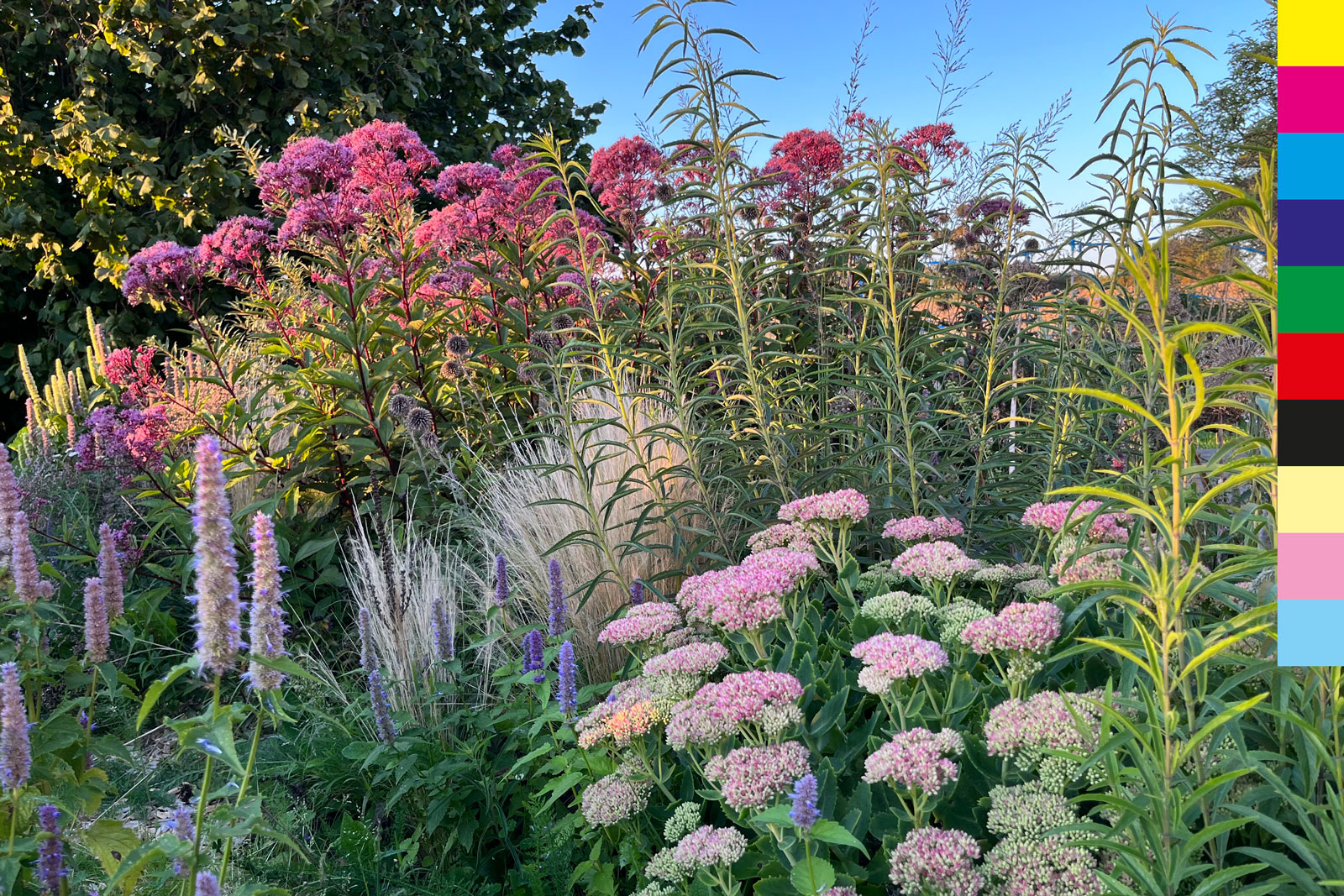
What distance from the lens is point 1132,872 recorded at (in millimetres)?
1219

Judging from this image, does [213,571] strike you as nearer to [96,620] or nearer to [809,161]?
[96,620]

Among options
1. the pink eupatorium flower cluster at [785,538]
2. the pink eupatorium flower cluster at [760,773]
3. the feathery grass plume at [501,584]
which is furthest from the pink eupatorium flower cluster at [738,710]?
the feathery grass plume at [501,584]

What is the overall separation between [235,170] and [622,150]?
7.72m

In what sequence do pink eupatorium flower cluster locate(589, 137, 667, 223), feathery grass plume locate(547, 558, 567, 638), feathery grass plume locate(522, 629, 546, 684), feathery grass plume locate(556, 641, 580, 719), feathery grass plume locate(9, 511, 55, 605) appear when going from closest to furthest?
feathery grass plume locate(9, 511, 55, 605) < feathery grass plume locate(556, 641, 580, 719) < feathery grass plume locate(522, 629, 546, 684) < feathery grass plume locate(547, 558, 567, 638) < pink eupatorium flower cluster locate(589, 137, 667, 223)

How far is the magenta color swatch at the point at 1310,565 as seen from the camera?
0.86 m

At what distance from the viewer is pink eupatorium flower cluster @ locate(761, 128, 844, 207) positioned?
13.5 feet

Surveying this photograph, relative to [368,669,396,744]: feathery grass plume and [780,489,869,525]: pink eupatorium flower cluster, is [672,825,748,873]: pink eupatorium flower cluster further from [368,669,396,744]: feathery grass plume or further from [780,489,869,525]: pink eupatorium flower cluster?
[368,669,396,744]: feathery grass plume

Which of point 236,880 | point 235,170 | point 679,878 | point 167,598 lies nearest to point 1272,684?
point 679,878

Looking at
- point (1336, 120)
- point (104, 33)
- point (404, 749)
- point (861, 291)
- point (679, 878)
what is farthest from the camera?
point (104, 33)

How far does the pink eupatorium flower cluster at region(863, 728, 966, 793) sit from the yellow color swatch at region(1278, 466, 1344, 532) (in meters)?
0.70

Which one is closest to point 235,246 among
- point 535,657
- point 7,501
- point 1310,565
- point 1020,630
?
point 7,501

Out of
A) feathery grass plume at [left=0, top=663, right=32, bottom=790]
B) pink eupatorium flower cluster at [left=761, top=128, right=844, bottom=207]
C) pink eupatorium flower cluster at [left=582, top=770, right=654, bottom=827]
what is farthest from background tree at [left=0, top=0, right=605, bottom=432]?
pink eupatorium flower cluster at [left=582, top=770, right=654, bottom=827]

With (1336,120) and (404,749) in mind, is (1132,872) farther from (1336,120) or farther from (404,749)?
(404,749)

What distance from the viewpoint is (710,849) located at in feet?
4.73
